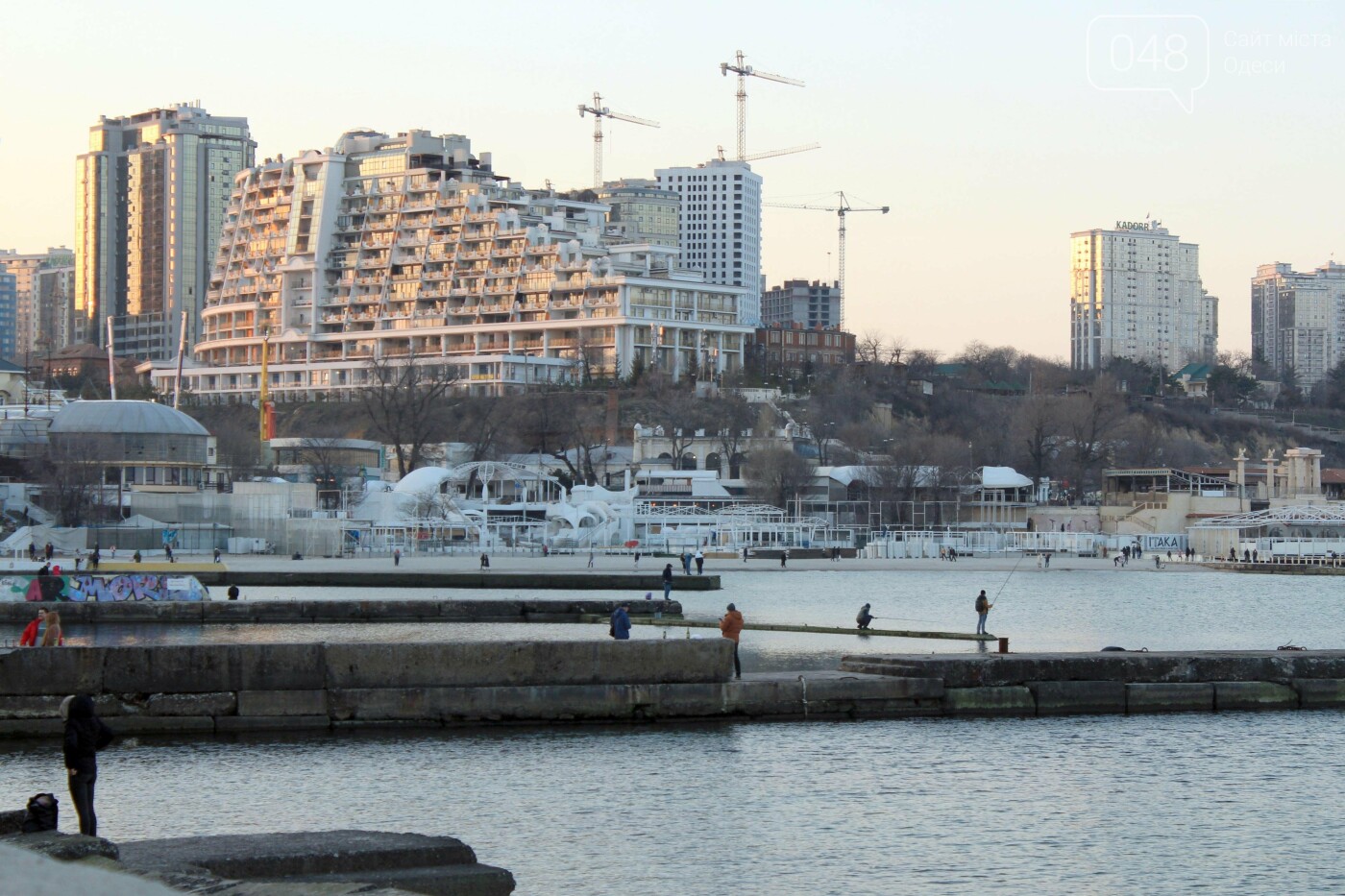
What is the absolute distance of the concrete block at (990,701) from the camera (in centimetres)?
2534

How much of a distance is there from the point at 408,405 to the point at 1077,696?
94.0 metres

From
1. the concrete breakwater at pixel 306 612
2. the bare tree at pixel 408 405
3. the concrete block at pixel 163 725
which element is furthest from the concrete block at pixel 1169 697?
the bare tree at pixel 408 405

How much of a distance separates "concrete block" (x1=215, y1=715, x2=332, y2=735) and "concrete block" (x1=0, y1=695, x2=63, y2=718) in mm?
2023

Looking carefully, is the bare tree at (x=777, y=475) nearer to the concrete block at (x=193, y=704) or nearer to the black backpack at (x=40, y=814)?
the concrete block at (x=193, y=704)

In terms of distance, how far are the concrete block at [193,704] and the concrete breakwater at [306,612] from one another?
19353 mm

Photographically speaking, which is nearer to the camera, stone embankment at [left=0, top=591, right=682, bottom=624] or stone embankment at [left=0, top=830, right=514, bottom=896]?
stone embankment at [left=0, top=830, right=514, bottom=896]

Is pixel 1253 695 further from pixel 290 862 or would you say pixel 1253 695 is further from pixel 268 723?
pixel 290 862

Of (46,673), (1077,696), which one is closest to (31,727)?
(46,673)

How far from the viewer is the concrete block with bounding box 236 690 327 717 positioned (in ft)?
75.3

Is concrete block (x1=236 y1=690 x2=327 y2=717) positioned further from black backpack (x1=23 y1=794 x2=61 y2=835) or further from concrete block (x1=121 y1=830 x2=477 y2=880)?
black backpack (x1=23 y1=794 x2=61 y2=835)

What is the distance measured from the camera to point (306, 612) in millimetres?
42969

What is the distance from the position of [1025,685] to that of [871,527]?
3149 inches

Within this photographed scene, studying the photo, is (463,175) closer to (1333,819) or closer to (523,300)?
(523,300)

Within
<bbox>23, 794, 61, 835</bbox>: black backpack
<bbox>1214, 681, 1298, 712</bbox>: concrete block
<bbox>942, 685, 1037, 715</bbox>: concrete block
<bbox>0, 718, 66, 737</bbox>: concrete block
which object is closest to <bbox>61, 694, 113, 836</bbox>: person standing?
<bbox>23, 794, 61, 835</bbox>: black backpack
